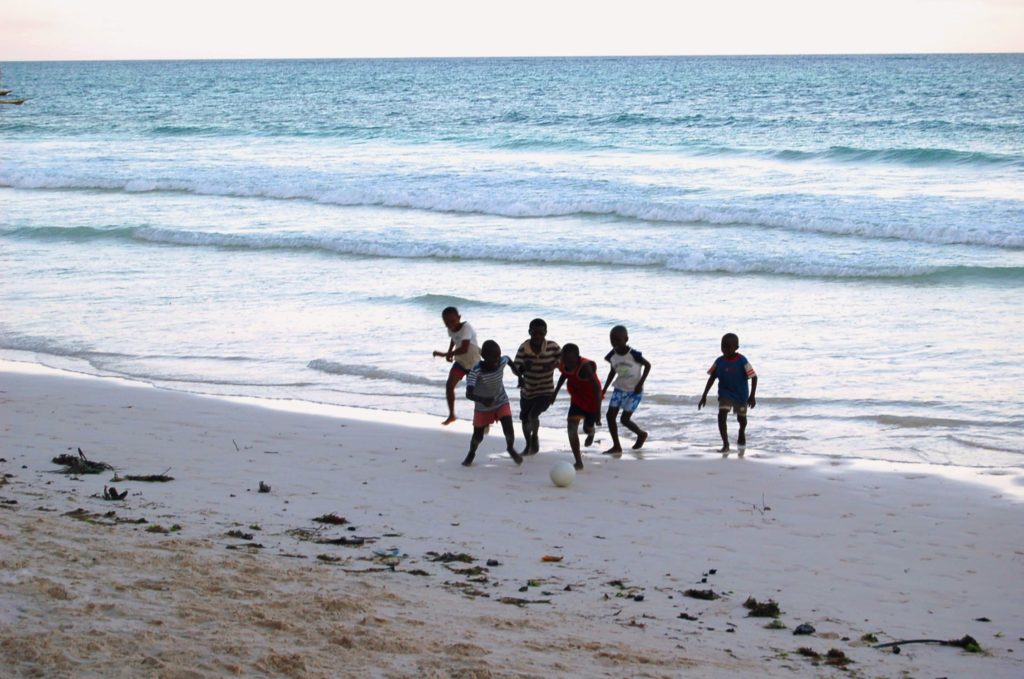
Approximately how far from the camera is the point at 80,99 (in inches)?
A: 2908

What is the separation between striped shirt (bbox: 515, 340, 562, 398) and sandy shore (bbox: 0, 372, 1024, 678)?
22.0 inches

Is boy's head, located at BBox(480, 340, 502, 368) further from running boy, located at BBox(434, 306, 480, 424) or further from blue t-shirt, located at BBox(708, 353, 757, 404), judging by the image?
blue t-shirt, located at BBox(708, 353, 757, 404)

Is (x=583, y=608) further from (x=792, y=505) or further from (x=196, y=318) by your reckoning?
(x=196, y=318)

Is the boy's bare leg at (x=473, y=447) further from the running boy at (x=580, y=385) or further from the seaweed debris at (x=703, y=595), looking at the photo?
the seaweed debris at (x=703, y=595)

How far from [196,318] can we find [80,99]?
213 feet

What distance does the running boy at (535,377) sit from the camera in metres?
9.12

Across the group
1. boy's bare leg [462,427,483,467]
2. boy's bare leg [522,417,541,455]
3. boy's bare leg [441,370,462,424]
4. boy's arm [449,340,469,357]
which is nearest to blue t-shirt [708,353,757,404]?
boy's bare leg [522,417,541,455]

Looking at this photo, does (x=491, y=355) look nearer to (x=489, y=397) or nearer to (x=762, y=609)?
(x=489, y=397)

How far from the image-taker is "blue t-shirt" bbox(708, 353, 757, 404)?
9.45 meters

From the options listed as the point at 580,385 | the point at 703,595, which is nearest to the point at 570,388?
the point at 580,385

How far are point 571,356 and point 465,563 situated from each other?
2987 millimetres

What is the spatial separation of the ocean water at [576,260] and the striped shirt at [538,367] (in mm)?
1116

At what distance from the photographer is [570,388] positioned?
9.11 meters

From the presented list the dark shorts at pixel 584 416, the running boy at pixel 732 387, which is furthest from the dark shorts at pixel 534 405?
the running boy at pixel 732 387
